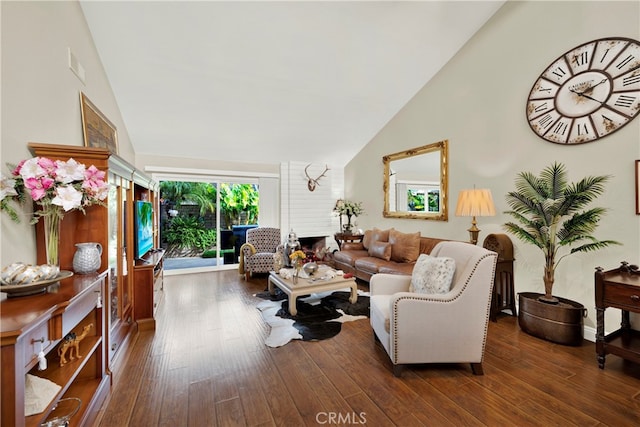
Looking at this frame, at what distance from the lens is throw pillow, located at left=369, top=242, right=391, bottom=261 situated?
14.6 feet

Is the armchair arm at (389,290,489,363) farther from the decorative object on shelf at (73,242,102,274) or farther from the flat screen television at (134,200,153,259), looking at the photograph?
the flat screen television at (134,200,153,259)

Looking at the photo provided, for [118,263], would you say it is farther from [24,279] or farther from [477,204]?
[477,204]

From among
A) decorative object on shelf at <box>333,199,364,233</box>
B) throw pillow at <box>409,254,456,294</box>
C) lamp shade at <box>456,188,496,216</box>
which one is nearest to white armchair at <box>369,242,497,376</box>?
throw pillow at <box>409,254,456,294</box>

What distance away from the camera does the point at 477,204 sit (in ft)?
10.6

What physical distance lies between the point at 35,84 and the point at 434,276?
3195 mm

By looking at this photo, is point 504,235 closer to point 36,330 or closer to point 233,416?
point 233,416

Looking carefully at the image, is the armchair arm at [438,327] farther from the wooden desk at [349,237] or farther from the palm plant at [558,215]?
the wooden desk at [349,237]

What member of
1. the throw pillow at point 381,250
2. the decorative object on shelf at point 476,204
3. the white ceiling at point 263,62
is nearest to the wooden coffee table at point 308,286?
the throw pillow at point 381,250

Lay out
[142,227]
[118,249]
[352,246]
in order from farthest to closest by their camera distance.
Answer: [352,246] → [142,227] → [118,249]

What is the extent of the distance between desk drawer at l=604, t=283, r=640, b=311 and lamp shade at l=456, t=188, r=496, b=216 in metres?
1.23

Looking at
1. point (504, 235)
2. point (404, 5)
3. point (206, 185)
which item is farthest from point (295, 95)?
point (504, 235)

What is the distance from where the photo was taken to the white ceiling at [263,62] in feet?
9.66

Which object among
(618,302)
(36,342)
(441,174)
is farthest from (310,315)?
(441,174)

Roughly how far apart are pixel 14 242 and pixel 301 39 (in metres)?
3.23
